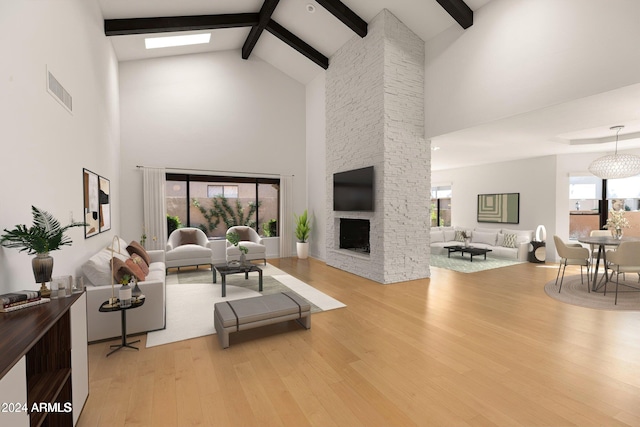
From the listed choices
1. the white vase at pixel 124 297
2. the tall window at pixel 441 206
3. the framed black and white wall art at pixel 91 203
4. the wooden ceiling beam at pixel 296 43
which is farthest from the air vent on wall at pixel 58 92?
the tall window at pixel 441 206

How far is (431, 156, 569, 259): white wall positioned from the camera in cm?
775

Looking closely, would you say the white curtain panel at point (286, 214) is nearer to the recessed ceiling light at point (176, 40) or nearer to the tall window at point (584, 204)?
the recessed ceiling light at point (176, 40)

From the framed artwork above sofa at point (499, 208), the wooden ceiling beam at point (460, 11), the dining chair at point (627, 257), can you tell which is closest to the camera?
the dining chair at point (627, 257)

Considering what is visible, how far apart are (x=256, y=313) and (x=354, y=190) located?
3.70 meters

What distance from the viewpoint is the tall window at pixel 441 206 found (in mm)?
11133

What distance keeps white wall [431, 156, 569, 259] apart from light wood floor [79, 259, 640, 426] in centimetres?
455

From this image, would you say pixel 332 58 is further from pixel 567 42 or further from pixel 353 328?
pixel 353 328

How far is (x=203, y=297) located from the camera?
465cm

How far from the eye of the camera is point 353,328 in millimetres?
3463

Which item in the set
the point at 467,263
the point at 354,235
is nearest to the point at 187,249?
the point at 354,235

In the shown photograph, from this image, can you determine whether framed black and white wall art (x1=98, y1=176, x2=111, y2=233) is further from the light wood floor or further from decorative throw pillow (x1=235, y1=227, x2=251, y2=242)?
decorative throw pillow (x1=235, y1=227, x2=251, y2=242)

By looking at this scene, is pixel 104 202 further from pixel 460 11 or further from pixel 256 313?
pixel 460 11

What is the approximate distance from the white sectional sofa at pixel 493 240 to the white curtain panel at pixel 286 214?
13.7 ft

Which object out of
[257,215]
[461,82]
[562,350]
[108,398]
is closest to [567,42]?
[461,82]
